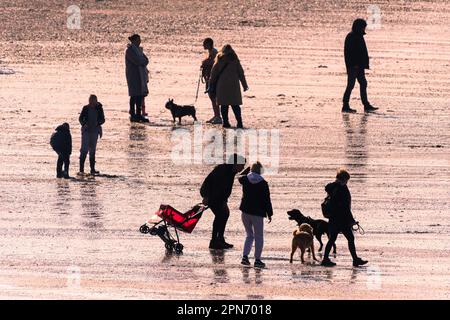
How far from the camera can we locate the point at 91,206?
22.5 metres

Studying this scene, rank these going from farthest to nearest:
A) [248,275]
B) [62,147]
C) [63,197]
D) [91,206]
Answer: [62,147], [63,197], [91,206], [248,275]

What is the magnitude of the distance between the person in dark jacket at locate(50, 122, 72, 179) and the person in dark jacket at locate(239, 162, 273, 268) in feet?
18.8

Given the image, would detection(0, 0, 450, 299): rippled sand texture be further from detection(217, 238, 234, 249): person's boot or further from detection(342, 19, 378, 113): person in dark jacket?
detection(342, 19, 378, 113): person in dark jacket

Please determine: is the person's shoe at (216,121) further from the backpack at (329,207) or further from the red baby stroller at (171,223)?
the backpack at (329,207)

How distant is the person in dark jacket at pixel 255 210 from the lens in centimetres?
1912

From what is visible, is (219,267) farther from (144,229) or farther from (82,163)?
(82,163)

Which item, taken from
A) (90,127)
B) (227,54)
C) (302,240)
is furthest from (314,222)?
(227,54)

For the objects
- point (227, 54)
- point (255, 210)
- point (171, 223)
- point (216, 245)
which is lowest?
point (216, 245)

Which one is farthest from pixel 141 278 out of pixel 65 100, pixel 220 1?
pixel 220 1

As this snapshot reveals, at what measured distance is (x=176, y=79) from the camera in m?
34.6

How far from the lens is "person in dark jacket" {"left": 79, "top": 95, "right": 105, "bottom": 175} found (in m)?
24.8

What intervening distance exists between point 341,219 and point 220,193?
5.39 feet

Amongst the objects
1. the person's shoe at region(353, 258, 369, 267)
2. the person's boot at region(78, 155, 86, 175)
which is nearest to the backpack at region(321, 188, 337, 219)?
the person's shoe at region(353, 258, 369, 267)

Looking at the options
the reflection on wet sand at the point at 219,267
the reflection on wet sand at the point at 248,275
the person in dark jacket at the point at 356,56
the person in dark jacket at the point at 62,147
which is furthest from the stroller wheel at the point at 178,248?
the person in dark jacket at the point at 356,56
